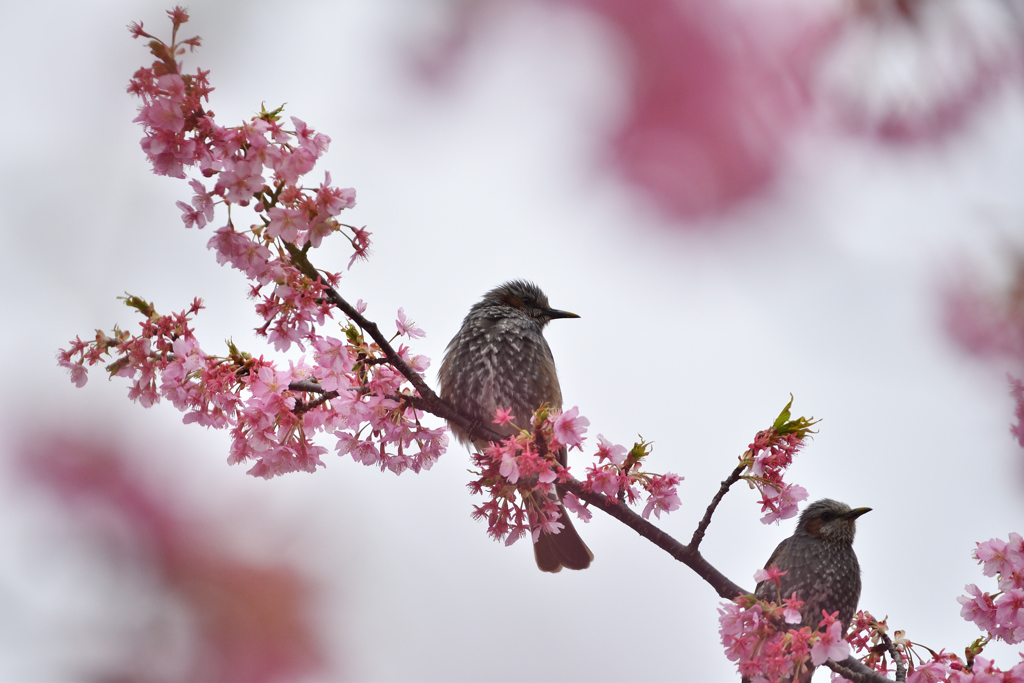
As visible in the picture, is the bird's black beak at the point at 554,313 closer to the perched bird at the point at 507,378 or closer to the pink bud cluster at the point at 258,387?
the perched bird at the point at 507,378

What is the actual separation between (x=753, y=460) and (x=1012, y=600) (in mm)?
1069

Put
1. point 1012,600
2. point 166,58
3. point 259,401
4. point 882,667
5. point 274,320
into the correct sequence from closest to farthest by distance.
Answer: point 166,58, point 274,320, point 259,401, point 1012,600, point 882,667

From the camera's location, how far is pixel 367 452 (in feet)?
8.66

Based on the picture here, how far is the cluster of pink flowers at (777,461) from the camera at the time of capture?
7.48 feet

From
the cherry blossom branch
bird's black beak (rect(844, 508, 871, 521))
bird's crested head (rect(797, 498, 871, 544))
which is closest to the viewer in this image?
the cherry blossom branch

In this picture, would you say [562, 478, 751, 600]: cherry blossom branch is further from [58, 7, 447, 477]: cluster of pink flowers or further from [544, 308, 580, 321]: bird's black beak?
[544, 308, 580, 321]: bird's black beak

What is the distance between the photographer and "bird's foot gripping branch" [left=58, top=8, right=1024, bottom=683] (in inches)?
81.1

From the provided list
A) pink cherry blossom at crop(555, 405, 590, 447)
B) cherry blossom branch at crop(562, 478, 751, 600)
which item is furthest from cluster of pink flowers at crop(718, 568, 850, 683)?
pink cherry blossom at crop(555, 405, 590, 447)

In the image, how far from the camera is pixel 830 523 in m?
4.14

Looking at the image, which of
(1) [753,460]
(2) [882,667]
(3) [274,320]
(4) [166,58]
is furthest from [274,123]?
(2) [882,667]

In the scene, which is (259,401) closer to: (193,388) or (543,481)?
(193,388)

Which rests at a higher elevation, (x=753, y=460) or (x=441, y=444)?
(x=441, y=444)

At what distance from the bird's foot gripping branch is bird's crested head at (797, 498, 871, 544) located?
1.42 metres

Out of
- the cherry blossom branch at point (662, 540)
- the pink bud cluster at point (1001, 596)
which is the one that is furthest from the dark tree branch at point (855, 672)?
the pink bud cluster at point (1001, 596)
